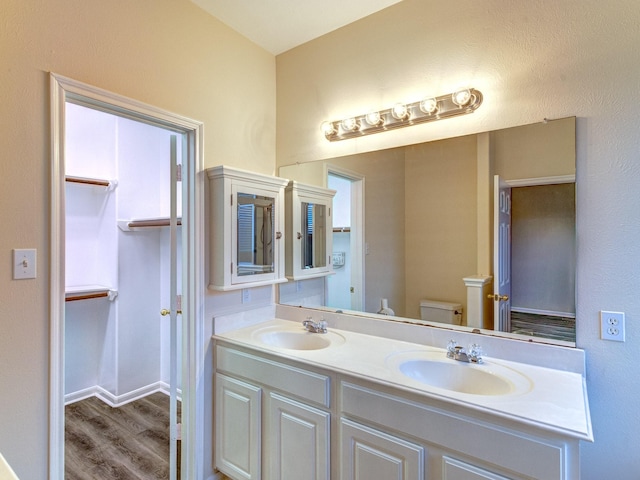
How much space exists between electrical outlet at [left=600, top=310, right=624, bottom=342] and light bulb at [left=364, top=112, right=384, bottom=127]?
1.36 meters

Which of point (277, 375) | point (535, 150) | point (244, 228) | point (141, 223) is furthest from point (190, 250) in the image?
point (535, 150)

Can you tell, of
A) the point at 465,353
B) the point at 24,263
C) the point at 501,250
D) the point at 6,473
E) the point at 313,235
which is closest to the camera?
the point at 6,473

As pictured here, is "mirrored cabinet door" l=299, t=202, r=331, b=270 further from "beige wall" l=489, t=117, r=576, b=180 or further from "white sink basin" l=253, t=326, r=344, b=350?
"beige wall" l=489, t=117, r=576, b=180

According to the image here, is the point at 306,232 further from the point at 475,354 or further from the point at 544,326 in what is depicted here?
the point at 544,326

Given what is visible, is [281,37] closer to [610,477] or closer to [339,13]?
[339,13]

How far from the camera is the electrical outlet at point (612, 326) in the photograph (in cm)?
131

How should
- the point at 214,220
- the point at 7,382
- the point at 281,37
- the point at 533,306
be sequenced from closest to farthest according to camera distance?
the point at 7,382
the point at 533,306
the point at 214,220
the point at 281,37

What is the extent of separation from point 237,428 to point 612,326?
1.79 m

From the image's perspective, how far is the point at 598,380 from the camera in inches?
52.9

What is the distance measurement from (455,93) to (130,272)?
283cm

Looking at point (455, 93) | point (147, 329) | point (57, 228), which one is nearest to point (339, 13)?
point (455, 93)

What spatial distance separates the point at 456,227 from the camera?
1732mm

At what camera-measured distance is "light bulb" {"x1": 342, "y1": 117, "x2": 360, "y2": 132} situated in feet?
6.51

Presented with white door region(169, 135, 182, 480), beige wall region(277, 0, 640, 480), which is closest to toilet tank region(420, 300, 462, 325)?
beige wall region(277, 0, 640, 480)
